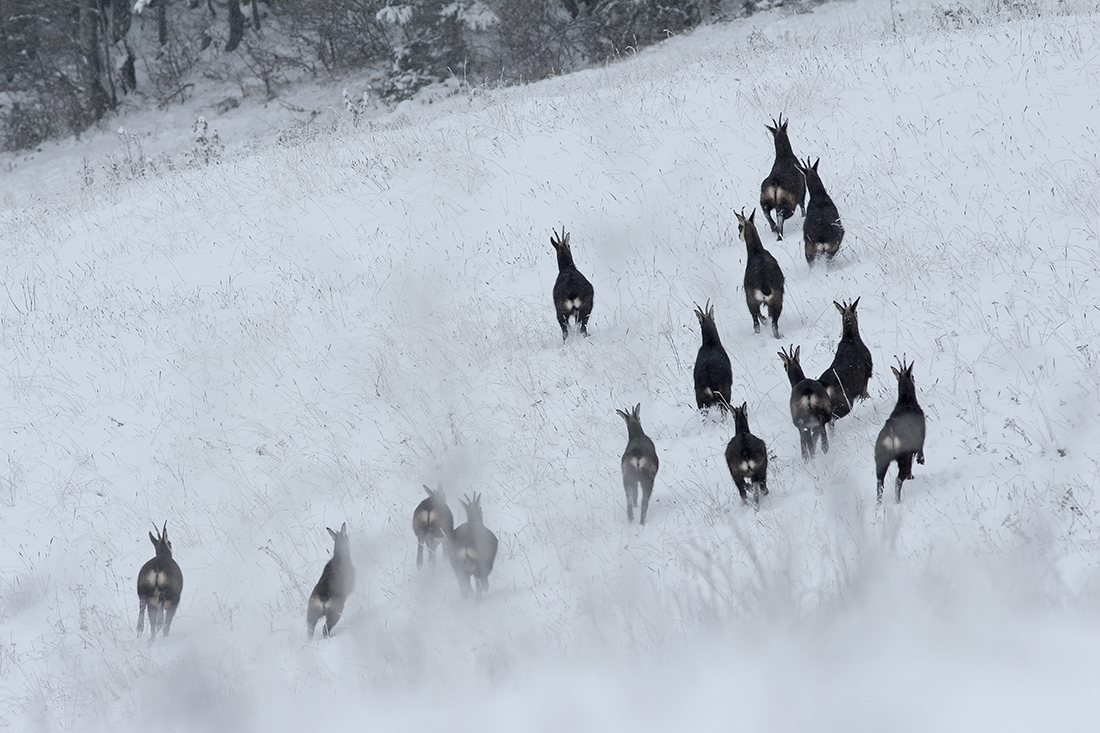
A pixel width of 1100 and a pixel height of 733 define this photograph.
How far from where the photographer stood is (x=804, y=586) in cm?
490

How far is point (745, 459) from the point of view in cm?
546

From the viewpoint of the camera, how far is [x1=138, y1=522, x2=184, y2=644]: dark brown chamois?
247 inches

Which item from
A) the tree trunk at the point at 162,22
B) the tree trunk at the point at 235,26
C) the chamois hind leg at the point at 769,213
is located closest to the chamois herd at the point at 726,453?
the chamois hind leg at the point at 769,213

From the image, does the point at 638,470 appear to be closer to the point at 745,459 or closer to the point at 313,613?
the point at 745,459

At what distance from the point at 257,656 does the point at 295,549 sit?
111 cm

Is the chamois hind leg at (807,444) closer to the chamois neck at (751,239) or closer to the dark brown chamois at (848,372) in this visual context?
the dark brown chamois at (848,372)

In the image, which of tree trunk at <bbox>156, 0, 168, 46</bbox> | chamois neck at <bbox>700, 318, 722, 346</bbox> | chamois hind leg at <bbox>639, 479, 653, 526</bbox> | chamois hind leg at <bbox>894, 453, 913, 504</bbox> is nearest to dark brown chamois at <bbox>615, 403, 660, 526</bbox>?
chamois hind leg at <bbox>639, 479, 653, 526</bbox>

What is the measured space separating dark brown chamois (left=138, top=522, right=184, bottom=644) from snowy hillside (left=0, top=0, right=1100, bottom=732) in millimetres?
194

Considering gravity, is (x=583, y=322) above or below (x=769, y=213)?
below

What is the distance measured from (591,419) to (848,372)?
6.83ft

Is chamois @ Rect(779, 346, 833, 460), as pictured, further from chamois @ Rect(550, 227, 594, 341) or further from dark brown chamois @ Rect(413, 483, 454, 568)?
chamois @ Rect(550, 227, 594, 341)

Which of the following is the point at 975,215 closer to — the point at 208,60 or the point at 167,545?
the point at 167,545

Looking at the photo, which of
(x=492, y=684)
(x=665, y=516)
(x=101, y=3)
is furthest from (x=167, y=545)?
(x=101, y=3)

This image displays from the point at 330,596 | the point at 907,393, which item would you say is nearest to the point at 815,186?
the point at 907,393
